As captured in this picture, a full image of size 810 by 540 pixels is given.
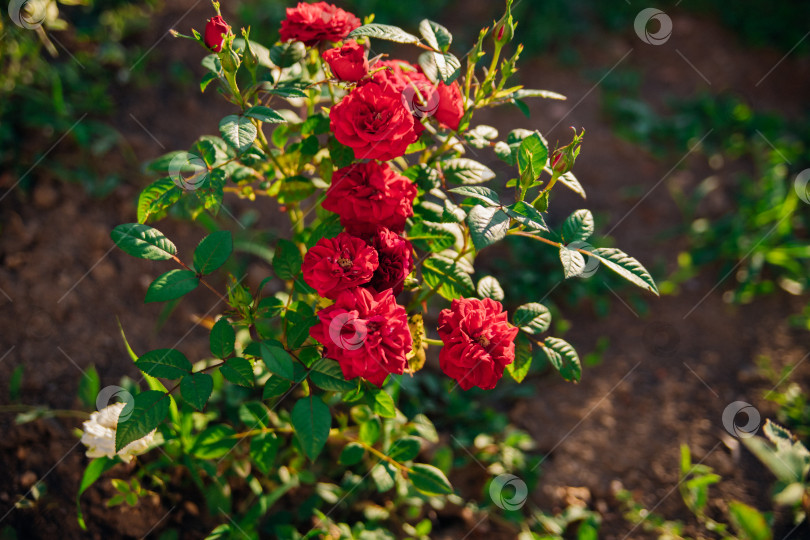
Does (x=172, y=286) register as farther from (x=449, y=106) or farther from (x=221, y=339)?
(x=449, y=106)

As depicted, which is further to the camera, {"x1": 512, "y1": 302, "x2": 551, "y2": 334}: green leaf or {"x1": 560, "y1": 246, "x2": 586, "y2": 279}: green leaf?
{"x1": 512, "y1": 302, "x2": 551, "y2": 334}: green leaf

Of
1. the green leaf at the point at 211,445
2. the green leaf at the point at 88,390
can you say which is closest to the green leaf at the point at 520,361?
the green leaf at the point at 211,445

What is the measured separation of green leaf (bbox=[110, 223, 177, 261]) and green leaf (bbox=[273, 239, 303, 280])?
0.73ft

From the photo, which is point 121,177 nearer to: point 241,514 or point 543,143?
point 241,514

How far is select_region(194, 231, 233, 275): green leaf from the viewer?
1.12 meters

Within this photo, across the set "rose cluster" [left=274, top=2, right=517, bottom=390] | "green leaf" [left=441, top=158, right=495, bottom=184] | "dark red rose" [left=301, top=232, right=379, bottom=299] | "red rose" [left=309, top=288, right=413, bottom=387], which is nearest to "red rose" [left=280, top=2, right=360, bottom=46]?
"rose cluster" [left=274, top=2, right=517, bottom=390]

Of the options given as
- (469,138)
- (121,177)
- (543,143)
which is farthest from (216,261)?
(121,177)

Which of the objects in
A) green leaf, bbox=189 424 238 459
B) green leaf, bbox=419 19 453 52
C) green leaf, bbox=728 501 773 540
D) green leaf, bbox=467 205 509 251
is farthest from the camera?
green leaf, bbox=728 501 773 540

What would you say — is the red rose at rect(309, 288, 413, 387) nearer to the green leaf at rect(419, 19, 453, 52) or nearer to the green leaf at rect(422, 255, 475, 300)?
the green leaf at rect(422, 255, 475, 300)

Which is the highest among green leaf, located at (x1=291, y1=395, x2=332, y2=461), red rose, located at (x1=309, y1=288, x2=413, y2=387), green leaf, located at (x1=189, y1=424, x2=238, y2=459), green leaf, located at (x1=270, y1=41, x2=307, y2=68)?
green leaf, located at (x1=270, y1=41, x2=307, y2=68)

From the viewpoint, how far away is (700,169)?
2.77m

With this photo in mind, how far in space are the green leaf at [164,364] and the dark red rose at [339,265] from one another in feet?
1.13

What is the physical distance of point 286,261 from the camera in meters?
1.19

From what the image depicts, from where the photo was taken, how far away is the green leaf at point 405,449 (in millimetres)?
1366
